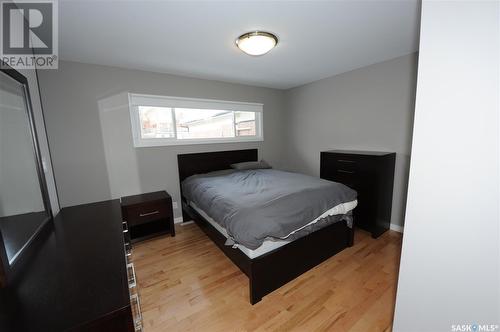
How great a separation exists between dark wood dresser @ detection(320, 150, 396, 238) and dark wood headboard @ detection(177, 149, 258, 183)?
5.43 feet

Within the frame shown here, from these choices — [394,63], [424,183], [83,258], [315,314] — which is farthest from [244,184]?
[394,63]


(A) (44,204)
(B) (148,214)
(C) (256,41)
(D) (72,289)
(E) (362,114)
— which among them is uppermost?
(C) (256,41)

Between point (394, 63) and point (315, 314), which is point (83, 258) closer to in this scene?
point (315, 314)

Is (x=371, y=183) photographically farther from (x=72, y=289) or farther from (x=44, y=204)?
(x=44, y=204)

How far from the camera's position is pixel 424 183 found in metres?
0.85

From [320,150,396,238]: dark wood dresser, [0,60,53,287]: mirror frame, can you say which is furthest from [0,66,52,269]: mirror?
[320,150,396,238]: dark wood dresser

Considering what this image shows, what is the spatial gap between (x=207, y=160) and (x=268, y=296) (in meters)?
2.17

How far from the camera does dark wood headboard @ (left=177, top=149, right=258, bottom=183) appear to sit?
10.2 ft

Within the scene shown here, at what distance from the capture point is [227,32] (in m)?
1.78

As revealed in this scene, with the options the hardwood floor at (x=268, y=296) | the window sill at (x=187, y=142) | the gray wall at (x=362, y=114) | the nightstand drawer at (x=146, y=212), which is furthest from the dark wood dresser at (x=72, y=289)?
the gray wall at (x=362, y=114)

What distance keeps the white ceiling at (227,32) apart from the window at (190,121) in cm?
48

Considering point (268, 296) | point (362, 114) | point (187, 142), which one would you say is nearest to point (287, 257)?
point (268, 296)

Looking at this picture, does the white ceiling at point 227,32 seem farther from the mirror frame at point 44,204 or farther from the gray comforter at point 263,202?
the gray comforter at point 263,202

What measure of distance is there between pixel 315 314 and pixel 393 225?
6.48 ft
